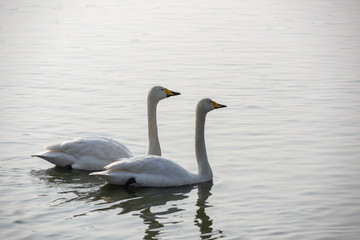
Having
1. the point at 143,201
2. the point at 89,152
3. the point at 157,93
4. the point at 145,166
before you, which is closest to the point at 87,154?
the point at 89,152

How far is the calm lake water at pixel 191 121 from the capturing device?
9.13m

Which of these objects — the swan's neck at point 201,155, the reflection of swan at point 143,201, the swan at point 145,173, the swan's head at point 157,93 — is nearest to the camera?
the reflection of swan at point 143,201

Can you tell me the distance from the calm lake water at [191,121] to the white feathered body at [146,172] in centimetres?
17

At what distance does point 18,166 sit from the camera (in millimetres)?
11281

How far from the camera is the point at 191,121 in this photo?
47.1 ft

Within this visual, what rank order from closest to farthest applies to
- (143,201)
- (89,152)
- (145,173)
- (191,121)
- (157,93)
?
(143,201) → (145,173) → (89,152) → (157,93) → (191,121)

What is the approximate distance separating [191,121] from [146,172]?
13.7ft

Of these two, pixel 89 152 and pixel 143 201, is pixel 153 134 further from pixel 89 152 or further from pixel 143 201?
pixel 143 201

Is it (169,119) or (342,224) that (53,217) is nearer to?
(342,224)

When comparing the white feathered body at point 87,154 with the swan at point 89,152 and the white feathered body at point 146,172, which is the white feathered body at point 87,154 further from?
the white feathered body at point 146,172

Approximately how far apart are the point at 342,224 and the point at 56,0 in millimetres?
33033

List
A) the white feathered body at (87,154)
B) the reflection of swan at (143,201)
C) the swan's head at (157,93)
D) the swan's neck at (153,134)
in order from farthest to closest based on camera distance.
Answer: the swan's head at (157,93) < the swan's neck at (153,134) < the white feathered body at (87,154) < the reflection of swan at (143,201)

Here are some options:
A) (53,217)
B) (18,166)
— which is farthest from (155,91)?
(53,217)

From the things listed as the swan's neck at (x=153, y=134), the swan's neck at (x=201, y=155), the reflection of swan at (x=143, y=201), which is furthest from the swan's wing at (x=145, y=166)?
the swan's neck at (x=153, y=134)
